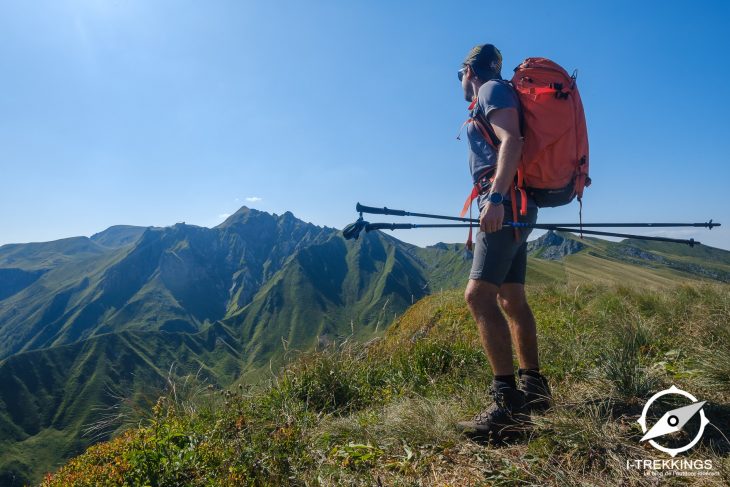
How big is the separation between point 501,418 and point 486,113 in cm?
280

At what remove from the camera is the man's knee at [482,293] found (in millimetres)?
3738

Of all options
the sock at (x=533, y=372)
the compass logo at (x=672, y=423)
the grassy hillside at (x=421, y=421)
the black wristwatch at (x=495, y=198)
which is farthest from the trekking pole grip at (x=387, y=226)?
the compass logo at (x=672, y=423)

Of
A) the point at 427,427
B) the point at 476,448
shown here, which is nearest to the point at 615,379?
the point at 476,448

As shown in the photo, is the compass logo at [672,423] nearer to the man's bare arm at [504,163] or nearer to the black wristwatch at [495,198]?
the man's bare arm at [504,163]

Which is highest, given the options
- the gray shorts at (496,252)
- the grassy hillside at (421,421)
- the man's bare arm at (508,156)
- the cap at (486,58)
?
the cap at (486,58)

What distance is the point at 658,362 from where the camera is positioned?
Result: 4.57m

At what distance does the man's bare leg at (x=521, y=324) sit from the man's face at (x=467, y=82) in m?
2.16

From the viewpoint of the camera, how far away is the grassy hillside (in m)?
2.86

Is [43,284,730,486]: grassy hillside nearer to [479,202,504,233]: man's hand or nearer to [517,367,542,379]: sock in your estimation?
[517,367,542,379]: sock

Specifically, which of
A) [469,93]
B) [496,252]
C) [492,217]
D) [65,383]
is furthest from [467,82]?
[65,383]

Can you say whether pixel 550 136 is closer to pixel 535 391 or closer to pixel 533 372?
pixel 533 372

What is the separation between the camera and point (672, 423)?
3.04 meters

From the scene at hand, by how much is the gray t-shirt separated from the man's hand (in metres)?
0.29

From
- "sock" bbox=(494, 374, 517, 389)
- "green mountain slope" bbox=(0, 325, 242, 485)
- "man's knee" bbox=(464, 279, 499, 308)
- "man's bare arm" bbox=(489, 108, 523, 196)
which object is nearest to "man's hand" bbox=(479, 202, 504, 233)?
"man's bare arm" bbox=(489, 108, 523, 196)
